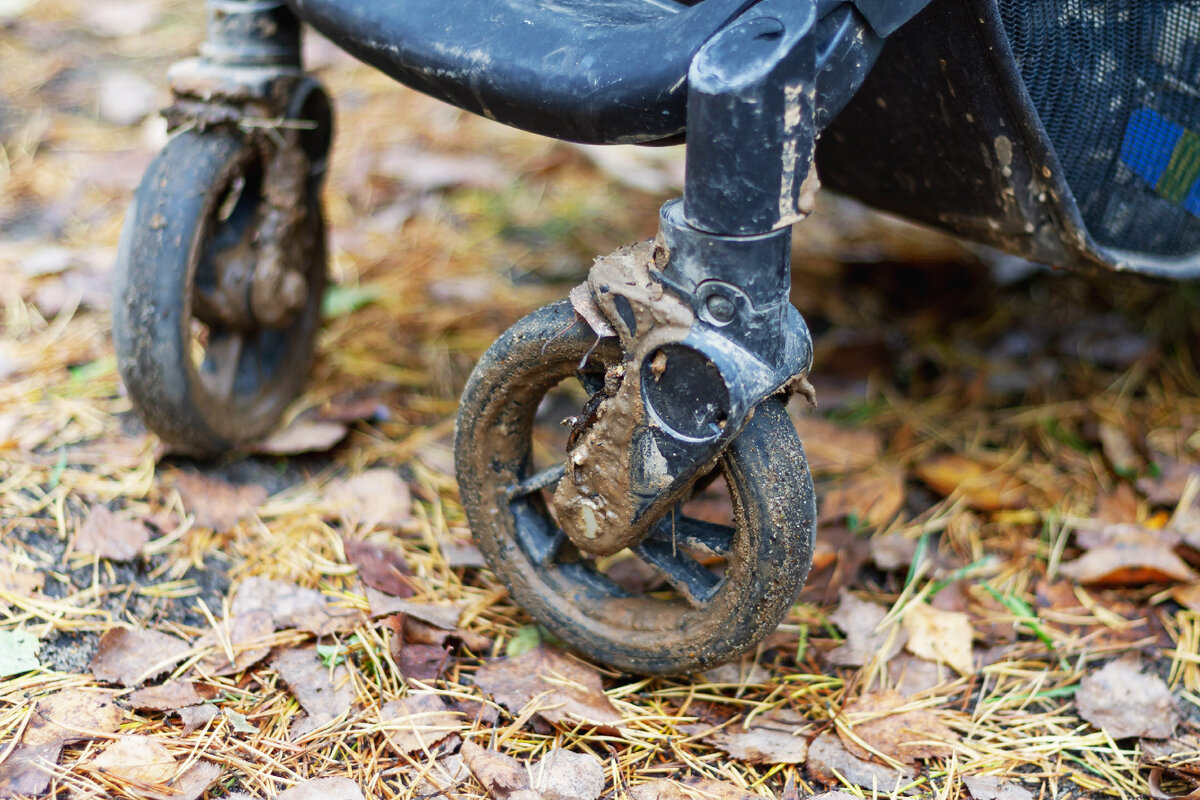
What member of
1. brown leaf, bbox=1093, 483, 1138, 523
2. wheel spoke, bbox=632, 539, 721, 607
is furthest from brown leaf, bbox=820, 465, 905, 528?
wheel spoke, bbox=632, 539, 721, 607

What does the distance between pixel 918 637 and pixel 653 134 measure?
842 millimetres

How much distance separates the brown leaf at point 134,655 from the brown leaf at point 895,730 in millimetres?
883

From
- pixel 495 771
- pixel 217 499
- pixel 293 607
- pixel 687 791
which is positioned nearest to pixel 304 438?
pixel 217 499

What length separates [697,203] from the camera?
1050mm

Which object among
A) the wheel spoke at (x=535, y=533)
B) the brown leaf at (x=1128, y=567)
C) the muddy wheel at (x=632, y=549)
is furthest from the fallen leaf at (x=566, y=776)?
the brown leaf at (x=1128, y=567)

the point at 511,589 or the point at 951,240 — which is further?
the point at 951,240

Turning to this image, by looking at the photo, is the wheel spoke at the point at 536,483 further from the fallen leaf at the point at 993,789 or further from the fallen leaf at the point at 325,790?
the fallen leaf at the point at 993,789

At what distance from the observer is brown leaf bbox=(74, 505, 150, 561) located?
1.50m

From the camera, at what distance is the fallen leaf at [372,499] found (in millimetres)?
1648

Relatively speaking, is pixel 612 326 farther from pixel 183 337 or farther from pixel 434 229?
pixel 434 229

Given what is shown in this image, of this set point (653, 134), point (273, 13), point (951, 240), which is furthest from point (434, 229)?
point (653, 134)

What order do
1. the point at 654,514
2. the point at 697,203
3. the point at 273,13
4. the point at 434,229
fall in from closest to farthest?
the point at 697,203, the point at 654,514, the point at 273,13, the point at 434,229

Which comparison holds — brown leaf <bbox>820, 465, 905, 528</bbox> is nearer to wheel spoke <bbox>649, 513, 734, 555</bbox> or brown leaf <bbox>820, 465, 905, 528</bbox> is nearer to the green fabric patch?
wheel spoke <bbox>649, 513, 734, 555</bbox>

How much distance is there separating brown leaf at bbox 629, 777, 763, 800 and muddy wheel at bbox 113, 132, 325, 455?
2.86ft
